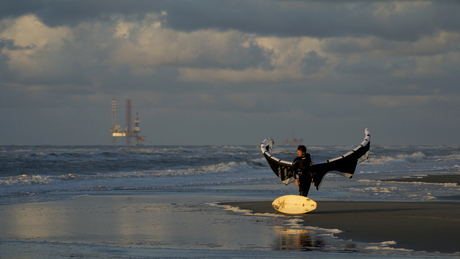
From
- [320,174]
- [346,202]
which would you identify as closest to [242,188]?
[346,202]

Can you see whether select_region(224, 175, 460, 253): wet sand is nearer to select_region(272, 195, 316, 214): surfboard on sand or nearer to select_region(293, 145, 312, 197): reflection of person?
select_region(272, 195, 316, 214): surfboard on sand

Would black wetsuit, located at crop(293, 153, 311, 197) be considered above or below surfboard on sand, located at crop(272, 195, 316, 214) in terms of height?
above

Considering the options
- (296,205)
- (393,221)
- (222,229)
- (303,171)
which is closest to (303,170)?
(303,171)

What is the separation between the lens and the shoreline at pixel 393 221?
1082cm

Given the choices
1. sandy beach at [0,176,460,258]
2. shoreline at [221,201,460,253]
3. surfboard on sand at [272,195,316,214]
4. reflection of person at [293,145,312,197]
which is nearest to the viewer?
sandy beach at [0,176,460,258]

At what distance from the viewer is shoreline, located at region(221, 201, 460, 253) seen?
10820 mm

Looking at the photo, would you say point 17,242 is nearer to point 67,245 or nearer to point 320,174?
point 67,245

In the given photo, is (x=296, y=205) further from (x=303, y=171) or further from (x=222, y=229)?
(x=222, y=229)

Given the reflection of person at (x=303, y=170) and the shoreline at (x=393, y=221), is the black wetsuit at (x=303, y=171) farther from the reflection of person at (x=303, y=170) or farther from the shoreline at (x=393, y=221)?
the shoreline at (x=393, y=221)

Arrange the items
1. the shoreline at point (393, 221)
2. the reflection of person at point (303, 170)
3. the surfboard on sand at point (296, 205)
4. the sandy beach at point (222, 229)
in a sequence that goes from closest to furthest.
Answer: the sandy beach at point (222, 229) < the shoreline at point (393, 221) < the surfboard on sand at point (296, 205) < the reflection of person at point (303, 170)

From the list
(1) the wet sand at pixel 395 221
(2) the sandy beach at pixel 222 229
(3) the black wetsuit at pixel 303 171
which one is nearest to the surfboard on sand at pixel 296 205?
(1) the wet sand at pixel 395 221

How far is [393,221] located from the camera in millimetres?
13359

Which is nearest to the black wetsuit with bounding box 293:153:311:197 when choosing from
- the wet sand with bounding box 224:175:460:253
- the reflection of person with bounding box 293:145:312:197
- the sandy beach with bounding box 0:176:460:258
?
the reflection of person with bounding box 293:145:312:197

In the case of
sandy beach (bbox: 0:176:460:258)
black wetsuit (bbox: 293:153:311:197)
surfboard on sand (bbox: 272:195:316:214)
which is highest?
black wetsuit (bbox: 293:153:311:197)
